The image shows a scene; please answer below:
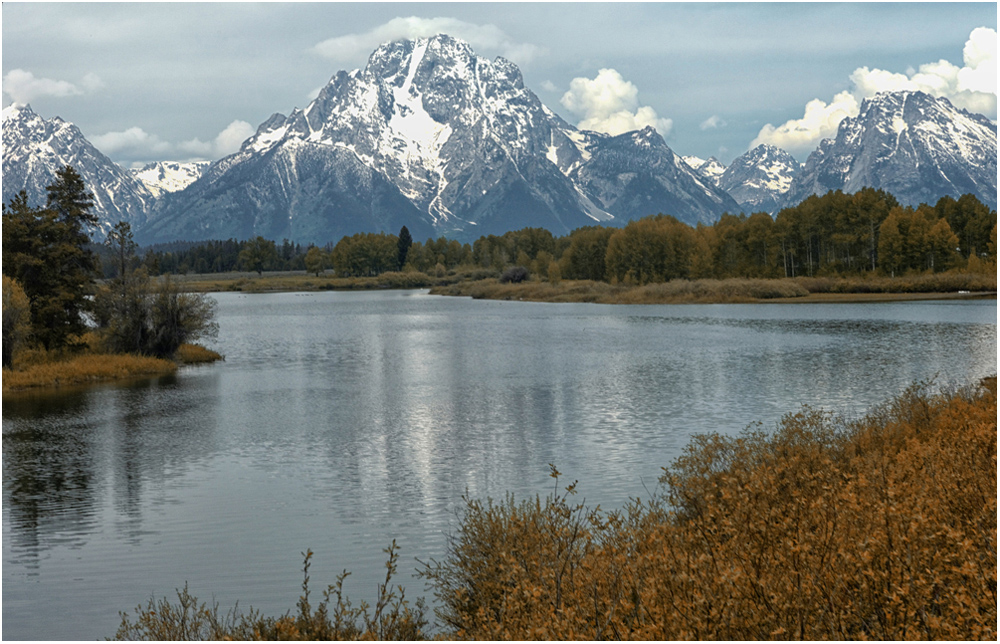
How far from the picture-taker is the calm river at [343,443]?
1986 centimetres

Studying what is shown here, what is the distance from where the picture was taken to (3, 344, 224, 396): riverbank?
5097 centimetres

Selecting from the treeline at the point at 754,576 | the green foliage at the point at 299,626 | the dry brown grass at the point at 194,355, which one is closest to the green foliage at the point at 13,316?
the dry brown grass at the point at 194,355

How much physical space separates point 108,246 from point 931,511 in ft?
196

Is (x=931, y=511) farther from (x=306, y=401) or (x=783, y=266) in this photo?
(x=783, y=266)

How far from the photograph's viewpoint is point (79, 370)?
54062 mm

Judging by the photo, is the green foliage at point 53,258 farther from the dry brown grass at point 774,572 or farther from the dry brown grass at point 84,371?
the dry brown grass at point 774,572

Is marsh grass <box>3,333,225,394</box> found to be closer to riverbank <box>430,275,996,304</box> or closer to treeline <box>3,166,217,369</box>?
treeline <box>3,166,217,369</box>

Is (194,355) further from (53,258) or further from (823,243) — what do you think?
(823,243)

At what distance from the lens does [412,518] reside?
23.2 m

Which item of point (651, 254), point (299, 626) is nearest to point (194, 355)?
point (299, 626)

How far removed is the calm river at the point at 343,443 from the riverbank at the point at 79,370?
7.80 feet

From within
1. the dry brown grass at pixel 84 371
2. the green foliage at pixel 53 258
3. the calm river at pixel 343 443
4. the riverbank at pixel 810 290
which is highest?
the green foliage at pixel 53 258

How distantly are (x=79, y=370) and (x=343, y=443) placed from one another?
2876 cm

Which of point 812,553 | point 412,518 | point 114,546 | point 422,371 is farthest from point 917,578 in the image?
point 422,371
